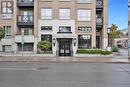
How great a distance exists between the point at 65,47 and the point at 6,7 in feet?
42.1

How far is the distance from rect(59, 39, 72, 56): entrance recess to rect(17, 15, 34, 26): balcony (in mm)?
6303

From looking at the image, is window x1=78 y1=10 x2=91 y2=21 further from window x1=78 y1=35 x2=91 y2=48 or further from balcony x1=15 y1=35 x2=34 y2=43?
balcony x1=15 y1=35 x2=34 y2=43

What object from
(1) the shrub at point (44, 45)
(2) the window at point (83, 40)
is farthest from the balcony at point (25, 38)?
(2) the window at point (83, 40)

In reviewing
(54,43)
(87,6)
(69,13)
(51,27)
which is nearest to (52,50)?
(54,43)

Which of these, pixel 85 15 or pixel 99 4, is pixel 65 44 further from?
pixel 99 4

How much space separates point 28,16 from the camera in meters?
45.9

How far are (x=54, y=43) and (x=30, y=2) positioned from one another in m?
8.43

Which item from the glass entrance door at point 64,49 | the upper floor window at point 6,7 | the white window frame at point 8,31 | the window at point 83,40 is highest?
the upper floor window at point 6,7

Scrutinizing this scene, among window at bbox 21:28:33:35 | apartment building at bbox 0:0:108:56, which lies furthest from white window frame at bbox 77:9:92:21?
window at bbox 21:28:33:35

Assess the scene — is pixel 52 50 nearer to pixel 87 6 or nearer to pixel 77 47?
pixel 77 47

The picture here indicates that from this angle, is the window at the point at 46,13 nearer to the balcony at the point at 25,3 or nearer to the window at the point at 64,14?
the window at the point at 64,14

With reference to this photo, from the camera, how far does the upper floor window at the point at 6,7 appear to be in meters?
46.3

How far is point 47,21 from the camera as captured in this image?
4634 cm

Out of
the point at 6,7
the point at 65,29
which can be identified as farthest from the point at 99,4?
the point at 6,7
